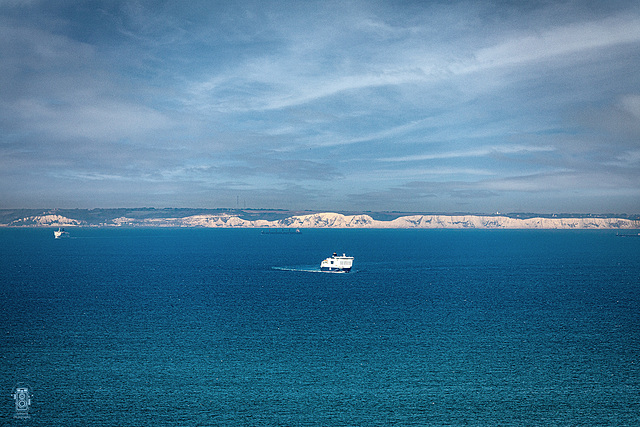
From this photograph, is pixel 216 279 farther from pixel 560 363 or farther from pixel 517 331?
pixel 560 363

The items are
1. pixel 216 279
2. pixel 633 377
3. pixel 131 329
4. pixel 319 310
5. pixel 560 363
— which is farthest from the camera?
pixel 216 279

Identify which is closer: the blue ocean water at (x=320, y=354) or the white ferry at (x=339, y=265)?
the blue ocean water at (x=320, y=354)

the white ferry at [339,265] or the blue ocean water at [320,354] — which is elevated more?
the white ferry at [339,265]

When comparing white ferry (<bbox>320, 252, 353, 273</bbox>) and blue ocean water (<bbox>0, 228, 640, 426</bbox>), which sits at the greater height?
white ferry (<bbox>320, 252, 353, 273</bbox>)

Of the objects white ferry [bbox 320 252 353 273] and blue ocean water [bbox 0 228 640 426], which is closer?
blue ocean water [bbox 0 228 640 426]

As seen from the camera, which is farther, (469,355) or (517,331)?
(517,331)

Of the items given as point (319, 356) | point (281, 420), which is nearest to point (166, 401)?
point (281, 420)

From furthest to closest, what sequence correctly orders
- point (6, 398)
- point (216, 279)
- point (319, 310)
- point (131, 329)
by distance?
point (216, 279)
point (319, 310)
point (131, 329)
point (6, 398)

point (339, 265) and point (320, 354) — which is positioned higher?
point (339, 265)
